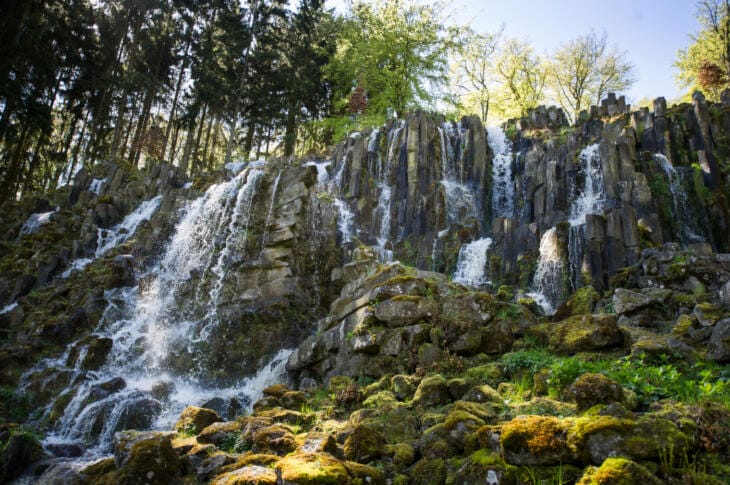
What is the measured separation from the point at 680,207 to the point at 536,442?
17.7 meters

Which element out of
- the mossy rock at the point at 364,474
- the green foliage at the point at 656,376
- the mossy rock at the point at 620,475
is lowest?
the mossy rock at the point at 364,474

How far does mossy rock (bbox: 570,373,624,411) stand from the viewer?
6.03 meters

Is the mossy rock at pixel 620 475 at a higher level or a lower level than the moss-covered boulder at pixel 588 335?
lower

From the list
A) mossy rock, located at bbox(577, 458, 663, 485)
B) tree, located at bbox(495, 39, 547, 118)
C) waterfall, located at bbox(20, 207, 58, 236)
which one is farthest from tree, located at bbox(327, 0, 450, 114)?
mossy rock, located at bbox(577, 458, 663, 485)

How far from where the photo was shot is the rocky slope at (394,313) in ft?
20.0

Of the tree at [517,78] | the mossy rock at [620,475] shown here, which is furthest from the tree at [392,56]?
the mossy rock at [620,475]

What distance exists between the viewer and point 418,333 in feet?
35.1

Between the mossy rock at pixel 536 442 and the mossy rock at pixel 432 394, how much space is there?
2697mm

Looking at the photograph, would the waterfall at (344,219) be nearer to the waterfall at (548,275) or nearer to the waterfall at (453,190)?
the waterfall at (453,190)

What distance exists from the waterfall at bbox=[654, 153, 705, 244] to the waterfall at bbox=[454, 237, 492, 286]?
22.8 feet

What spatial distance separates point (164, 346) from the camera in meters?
17.3

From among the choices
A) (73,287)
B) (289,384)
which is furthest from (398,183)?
(73,287)

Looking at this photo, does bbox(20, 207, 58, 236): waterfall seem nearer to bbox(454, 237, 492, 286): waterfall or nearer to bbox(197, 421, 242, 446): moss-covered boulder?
bbox(454, 237, 492, 286): waterfall

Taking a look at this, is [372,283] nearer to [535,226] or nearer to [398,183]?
[535,226]
